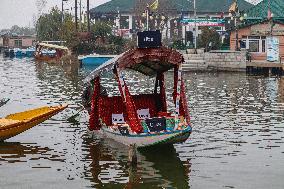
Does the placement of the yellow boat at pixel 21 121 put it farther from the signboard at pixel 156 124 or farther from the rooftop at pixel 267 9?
the rooftop at pixel 267 9

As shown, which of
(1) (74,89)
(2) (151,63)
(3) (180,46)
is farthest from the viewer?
(3) (180,46)

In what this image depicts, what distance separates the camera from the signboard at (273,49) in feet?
189

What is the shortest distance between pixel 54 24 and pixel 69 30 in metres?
17.4

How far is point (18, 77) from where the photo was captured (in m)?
54.1

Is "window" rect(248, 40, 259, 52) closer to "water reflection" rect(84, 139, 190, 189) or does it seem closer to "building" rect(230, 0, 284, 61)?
"building" rect(230, 0, 284, 61)

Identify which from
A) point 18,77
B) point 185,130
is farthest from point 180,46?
point 185,130

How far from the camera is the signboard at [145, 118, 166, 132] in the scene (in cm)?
1891

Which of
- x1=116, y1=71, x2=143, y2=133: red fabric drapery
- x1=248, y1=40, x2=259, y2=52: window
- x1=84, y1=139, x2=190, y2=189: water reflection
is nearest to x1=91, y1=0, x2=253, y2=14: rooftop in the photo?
x1=248, y1=40, x2=259, y2=52: window

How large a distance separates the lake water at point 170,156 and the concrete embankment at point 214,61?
25520 mm

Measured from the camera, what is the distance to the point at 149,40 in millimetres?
19125

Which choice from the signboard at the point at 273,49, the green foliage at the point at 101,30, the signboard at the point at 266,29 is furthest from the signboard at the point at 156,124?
the green foliage at the point at 101,30

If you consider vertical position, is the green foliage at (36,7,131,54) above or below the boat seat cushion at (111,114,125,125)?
above

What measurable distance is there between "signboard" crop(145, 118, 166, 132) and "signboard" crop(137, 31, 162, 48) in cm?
256

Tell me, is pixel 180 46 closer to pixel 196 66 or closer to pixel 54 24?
pixel 196 66
